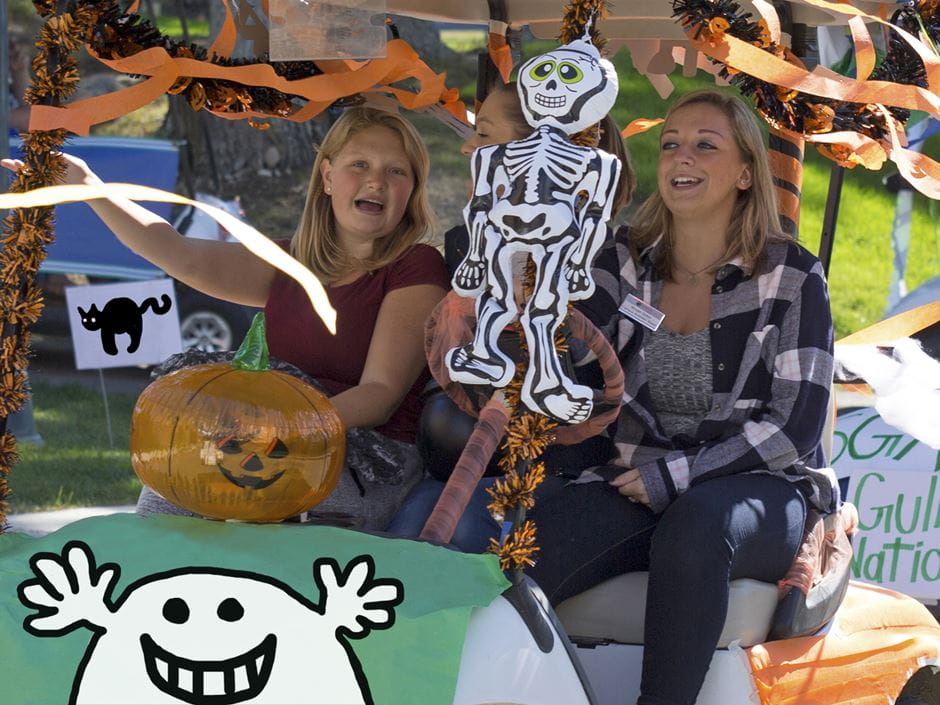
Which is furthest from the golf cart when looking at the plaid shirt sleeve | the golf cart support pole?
the golf cart support pole

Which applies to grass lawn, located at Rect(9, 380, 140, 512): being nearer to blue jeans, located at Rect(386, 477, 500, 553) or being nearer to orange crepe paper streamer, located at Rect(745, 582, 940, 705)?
blue jeans, located at Rect(386, 477, 500, 553)

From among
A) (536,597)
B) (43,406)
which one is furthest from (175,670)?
(43,406)

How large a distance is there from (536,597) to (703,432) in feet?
2.45

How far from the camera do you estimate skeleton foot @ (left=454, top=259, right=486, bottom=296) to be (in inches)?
81.7

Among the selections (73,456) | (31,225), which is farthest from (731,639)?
(73,456)

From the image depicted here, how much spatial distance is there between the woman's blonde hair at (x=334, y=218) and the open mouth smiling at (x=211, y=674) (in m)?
1.13

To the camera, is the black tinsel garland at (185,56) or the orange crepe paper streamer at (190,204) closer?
the orange crepe paper streamer at (190,204)

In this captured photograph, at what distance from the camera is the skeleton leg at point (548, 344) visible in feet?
6.70

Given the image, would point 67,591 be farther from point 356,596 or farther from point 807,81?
point 807,81

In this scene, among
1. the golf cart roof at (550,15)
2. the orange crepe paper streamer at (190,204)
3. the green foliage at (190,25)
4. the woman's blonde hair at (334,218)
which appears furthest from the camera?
the green foliage at (190,25)

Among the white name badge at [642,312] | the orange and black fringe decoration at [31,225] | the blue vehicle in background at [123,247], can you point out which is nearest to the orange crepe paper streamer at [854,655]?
the white name badge at [642,312]

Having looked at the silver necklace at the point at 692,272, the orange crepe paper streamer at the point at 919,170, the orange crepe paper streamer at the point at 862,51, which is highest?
the orange crepe paper streamer at the point at 862,51

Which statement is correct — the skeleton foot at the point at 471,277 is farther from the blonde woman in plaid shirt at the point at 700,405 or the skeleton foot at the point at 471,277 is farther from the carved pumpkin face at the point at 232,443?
the blonde woman in plaid shirt at the point at 700,405

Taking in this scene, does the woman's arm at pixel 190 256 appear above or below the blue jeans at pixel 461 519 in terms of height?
above
